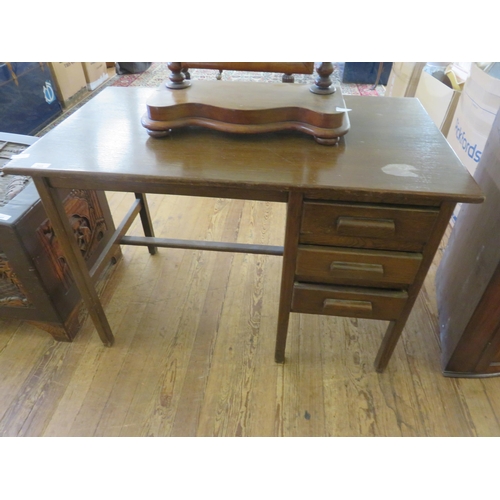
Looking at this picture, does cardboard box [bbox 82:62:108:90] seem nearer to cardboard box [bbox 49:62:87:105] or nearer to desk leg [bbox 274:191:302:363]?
cardboard box [bbox 49:62:87:105]

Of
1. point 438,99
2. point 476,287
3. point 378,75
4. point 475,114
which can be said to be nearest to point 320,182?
point 476,287

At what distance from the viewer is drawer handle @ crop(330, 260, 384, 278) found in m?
0.98

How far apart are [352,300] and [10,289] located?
1.16 metres

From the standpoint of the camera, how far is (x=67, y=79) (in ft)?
10.4

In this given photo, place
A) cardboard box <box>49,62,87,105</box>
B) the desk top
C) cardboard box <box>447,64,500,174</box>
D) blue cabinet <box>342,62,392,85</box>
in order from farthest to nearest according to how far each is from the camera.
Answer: blue cabinet <box>342,62,392,85</box> < cardboard box <box>49,62,87,105</box> < cardboard box <box>447,64,500,174</box> < the desk top

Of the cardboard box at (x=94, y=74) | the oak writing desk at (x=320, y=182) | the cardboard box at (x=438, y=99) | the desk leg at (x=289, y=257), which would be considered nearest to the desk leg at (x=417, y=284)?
the oak writing desk at (x=320, y=182)

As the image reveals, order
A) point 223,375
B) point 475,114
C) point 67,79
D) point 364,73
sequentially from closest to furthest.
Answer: point 223,375
point 475,114
point 67,79
point 364,73

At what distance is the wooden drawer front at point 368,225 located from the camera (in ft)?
2.89

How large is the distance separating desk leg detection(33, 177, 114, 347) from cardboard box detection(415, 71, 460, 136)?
6.17 feet

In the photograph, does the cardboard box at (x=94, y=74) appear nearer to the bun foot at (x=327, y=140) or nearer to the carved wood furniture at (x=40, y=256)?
the carved wood furniture at (x=40, y=256)

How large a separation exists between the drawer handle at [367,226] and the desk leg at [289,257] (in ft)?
0.36

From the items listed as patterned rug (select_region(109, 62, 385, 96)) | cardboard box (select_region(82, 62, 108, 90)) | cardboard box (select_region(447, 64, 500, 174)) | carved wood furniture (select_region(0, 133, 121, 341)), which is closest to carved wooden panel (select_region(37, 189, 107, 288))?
carved wood furniture (select_region(0, 133, 121, 341))

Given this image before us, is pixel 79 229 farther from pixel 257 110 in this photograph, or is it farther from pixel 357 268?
pixel 357 268

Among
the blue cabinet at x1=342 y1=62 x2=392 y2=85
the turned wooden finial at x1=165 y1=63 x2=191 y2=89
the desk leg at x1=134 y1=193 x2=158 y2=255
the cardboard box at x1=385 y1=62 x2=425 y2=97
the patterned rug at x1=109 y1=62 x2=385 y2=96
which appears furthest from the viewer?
the blue cabinet at x1=342 y1=62 x2=392 y2=85
